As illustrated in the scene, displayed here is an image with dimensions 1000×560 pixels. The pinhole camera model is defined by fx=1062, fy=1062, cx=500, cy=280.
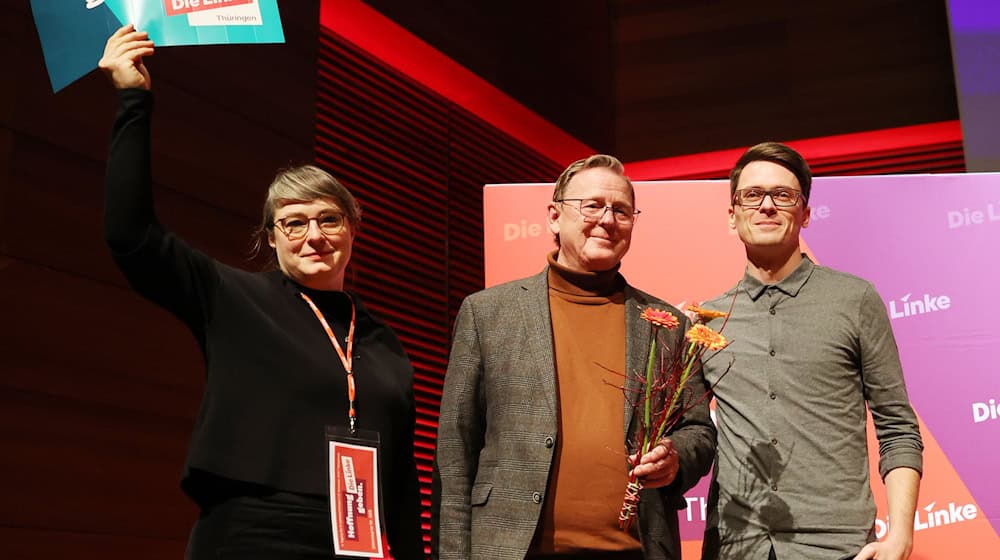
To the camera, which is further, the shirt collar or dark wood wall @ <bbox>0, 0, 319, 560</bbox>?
dark wood wall @ <bbox>0, 0, 319, 560</bbox>

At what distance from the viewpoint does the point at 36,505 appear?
126 inches

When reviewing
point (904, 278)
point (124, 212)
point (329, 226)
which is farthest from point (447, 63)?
point (124, 212)

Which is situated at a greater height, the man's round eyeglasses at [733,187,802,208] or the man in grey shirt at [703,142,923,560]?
the man's round eyeglasses at [733,187,802,208]

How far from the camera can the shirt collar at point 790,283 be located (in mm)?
2373

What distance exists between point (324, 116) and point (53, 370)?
2203 mm

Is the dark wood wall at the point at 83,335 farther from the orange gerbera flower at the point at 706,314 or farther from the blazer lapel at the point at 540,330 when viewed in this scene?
the orange gerbera flower at the point at 706,314

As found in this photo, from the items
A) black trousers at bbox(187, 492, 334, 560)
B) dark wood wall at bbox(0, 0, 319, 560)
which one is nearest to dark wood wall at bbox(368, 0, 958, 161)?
dark wood wall at bbox(0, 0, 319, 560)

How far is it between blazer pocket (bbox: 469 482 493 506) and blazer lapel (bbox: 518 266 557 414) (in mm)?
206

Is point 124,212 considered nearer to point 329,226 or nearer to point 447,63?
point 329,226

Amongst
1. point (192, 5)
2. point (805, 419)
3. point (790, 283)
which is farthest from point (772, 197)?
point (192, 5)

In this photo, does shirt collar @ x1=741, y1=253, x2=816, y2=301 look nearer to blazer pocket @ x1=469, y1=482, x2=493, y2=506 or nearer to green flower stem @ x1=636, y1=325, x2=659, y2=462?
green flower stem @ x1=636, y1=325, x2=659, y2=462

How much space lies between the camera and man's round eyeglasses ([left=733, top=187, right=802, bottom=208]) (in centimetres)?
238

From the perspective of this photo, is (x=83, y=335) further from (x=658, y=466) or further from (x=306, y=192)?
(x=658, y=466)

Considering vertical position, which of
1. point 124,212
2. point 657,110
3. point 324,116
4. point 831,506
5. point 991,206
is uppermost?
point 657,110
